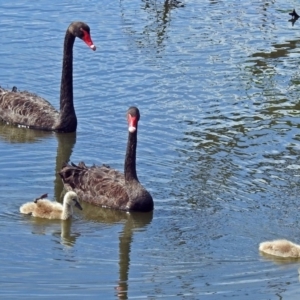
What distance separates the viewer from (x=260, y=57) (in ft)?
51.3

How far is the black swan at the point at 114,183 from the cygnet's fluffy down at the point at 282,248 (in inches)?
60.3

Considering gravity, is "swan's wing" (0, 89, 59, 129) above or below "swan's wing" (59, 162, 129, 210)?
above

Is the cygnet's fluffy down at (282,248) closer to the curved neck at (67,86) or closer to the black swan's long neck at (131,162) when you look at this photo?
the black swan's long neck at (131,162)

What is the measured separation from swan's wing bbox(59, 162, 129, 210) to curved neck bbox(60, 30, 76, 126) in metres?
1.93

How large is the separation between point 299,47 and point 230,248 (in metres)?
7.20

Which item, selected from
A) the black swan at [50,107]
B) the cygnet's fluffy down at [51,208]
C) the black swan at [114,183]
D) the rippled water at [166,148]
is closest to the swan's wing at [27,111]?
the black swan at [50,107]

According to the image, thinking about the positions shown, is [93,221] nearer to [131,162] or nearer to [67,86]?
[131,162]

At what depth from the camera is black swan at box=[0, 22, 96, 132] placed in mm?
12961

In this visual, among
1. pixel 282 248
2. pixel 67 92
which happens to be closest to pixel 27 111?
pixel 67 92

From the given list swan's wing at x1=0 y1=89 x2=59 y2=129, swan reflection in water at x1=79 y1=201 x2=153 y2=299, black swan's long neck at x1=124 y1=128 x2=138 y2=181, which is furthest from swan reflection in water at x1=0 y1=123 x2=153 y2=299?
swan's wing at x1=0 y1=89 x2=59 y2=129

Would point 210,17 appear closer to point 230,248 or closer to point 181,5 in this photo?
point 181,5

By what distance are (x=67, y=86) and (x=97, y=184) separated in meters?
2.71

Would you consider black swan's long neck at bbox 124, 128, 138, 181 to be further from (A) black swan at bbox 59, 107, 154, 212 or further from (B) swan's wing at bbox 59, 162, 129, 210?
Result: (B) swan's wing at bbox 59, 162, 129, 210

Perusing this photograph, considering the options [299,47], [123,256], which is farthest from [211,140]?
[299,47]
